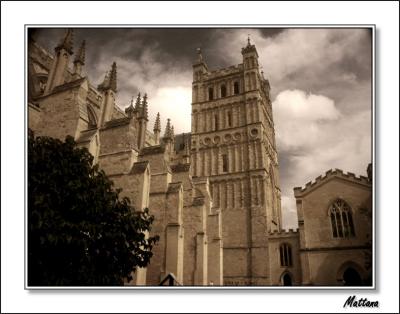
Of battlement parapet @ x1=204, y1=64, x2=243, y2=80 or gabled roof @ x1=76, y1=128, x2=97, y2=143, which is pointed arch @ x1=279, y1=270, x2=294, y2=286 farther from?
battlement parapet @ x1=204, y1=64, x2=243, y2=80

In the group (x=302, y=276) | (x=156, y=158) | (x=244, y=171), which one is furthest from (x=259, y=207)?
(x=156, y=158)

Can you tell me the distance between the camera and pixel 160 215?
16750 mm

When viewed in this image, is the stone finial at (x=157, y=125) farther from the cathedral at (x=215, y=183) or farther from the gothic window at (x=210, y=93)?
the gothic window at (x=210, y=93)

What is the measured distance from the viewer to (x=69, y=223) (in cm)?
739

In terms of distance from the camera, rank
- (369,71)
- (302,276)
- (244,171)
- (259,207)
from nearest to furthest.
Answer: (369,71) < (302,276) < (259,207) < (244,171)

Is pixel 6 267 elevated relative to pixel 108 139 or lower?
lower

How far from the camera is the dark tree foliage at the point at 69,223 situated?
747cm

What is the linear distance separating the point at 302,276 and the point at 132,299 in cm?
1738

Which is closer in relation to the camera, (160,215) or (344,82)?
(344,82)

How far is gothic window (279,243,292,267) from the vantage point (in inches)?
979

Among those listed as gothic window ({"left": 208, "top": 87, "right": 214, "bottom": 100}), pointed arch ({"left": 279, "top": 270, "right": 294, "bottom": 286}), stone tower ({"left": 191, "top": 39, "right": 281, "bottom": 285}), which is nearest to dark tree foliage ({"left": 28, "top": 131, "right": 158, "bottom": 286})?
pointed arch ({"left": 279, "top": 270, "right": 294, "bottom": 286})

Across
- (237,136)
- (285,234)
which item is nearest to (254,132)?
(237,136)

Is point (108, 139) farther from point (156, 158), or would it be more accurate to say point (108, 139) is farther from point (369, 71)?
point (369, 71)

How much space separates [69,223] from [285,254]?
2129 centimetres
